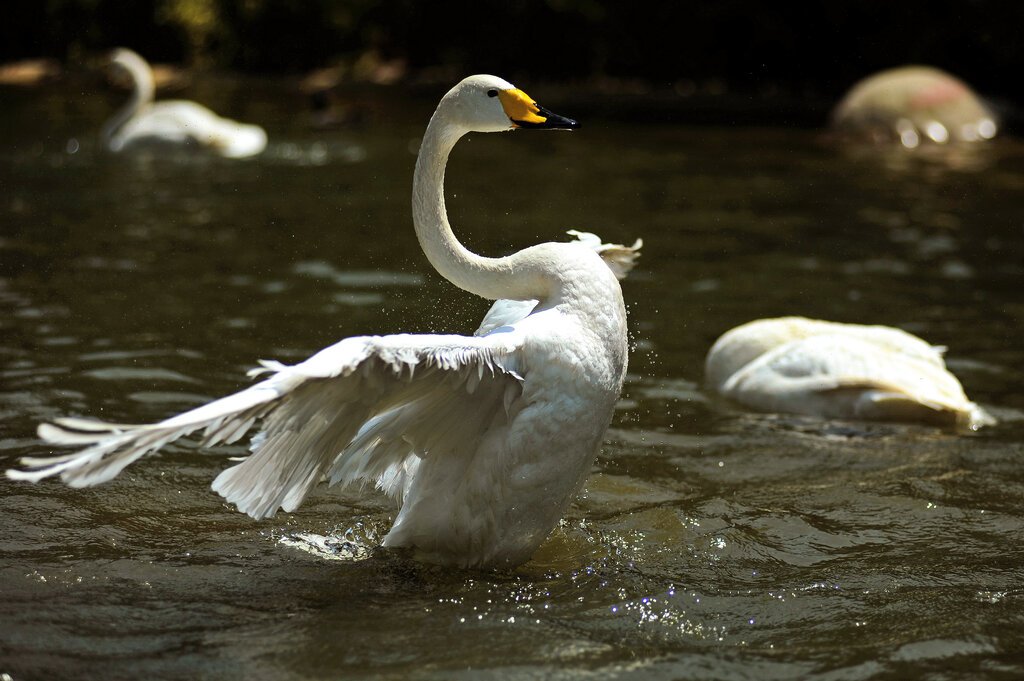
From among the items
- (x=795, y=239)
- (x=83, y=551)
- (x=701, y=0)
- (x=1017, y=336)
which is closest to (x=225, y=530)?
(x=83, y=551)

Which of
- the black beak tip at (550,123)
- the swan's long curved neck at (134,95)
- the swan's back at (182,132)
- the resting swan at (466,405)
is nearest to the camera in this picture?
the resting swan at (466,405)

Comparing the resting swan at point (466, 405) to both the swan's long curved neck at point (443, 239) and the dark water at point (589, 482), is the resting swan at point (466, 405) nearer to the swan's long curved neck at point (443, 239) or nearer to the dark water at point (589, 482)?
the swan's long curved neck at point (443, 239)

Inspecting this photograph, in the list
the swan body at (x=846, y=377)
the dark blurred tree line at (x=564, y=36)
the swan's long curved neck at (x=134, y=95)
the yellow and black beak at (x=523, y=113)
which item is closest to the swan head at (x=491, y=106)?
the yellow and black beak at (x=523, y=113)

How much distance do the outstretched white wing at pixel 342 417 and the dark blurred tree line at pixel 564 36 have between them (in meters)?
15.9

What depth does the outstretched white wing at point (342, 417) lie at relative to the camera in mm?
3609

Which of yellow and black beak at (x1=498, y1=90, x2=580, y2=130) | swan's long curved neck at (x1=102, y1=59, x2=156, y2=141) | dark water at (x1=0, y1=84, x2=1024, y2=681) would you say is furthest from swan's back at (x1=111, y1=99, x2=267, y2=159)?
yellow and black beak at (x1=498, y1=90, x2=580, y2=130)

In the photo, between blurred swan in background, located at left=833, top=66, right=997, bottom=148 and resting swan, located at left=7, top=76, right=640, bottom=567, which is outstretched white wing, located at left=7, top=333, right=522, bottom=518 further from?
blurred swan in background, located at left=833, top=66, right=997, bottom=148

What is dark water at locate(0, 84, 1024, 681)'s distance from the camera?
4.08 m

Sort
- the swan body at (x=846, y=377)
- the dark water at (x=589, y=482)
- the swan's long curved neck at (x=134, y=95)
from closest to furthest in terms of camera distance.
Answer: the dark water at (x=589, y=482) < the swan body at (x=846, y=377) < the swan's long curved neck at (x=134, y=95)

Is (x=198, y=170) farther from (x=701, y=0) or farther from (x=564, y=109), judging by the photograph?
(x=701, y=0)

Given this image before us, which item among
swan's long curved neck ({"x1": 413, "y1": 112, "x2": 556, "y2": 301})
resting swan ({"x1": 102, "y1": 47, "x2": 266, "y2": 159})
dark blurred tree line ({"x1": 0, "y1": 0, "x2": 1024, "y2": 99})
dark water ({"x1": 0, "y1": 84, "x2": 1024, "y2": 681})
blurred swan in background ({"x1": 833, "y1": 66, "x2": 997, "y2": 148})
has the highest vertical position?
dark blurred tree line ({"x1": 0, "y1": 0, "x2": 1024, "y2": 99})

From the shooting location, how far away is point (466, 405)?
434cm

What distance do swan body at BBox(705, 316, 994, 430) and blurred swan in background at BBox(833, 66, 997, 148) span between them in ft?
31.0

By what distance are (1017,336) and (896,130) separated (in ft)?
27.9
